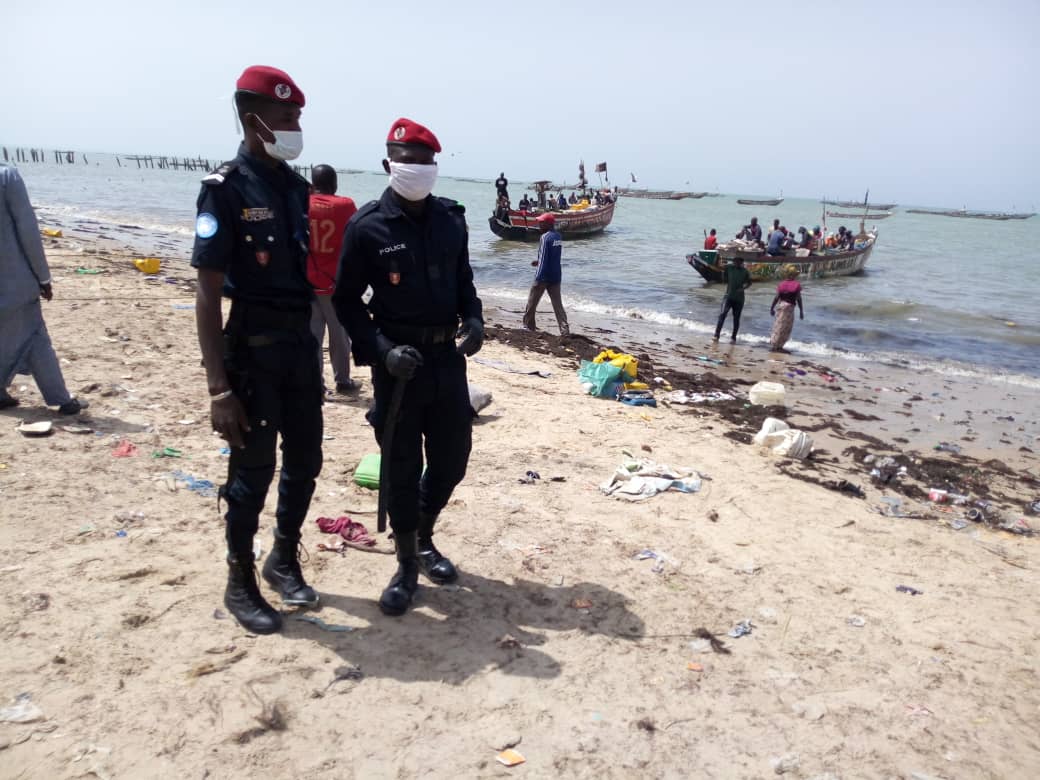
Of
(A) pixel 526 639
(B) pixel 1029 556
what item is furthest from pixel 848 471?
(A) pixel 526 639

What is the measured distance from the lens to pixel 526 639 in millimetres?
3160

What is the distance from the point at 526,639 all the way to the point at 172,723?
1.46 meters

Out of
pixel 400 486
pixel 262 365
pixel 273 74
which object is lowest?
pixel 400 486

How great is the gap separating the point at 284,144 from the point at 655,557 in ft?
9.59

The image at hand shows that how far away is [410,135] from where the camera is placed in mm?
2963

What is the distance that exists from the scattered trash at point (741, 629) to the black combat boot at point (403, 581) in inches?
61.7

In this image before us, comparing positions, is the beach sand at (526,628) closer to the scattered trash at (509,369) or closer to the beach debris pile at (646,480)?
the beach debris pile at (646,480)

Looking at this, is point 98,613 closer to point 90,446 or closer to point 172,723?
point 172,723

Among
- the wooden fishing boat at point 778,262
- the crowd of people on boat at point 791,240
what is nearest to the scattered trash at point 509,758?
the wooden fishing boat at point 778,262

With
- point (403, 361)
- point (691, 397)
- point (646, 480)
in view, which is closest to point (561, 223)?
point (691, 397)

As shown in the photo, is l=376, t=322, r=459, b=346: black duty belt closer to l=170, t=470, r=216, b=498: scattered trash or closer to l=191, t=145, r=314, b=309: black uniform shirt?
l=191, t=145, r=314, b=309: black uniform shirt

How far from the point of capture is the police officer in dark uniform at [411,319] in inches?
117

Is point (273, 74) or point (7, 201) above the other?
point (273, 74)

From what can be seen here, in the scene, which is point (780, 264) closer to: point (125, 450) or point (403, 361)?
point (125, 450)
